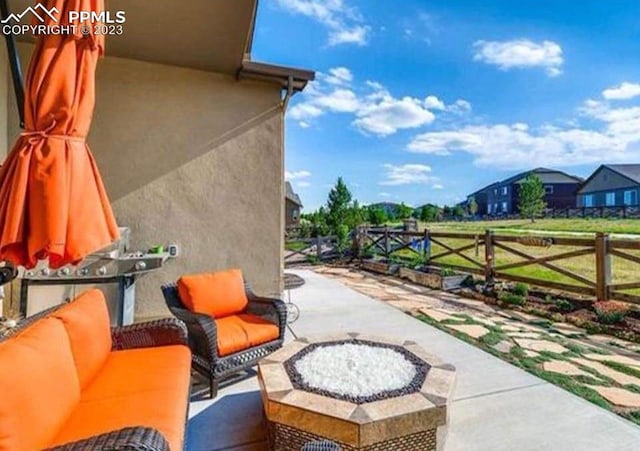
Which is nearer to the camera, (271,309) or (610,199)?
(271,309)

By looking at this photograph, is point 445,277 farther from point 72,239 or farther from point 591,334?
point 72,239

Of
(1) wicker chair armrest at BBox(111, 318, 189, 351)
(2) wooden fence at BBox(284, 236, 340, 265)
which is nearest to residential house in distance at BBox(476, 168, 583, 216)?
(2) wooden fence at BBox(284, 236, 340, 265)

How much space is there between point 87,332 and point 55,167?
3.70 feet

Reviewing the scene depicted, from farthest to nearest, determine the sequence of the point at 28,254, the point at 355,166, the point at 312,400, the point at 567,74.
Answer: the point at 355,166, the point at 567,74, the point at 312,400, the point at 28,254

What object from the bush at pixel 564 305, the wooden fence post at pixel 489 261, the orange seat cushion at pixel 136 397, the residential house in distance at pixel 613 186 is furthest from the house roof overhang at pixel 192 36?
the residential house in distance at pixel 613 186

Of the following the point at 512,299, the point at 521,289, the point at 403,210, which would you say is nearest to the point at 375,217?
the point at 403,210

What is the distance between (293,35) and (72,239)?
757cm

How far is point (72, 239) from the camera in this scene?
5.62 ft

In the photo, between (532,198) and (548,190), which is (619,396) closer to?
(532,198)

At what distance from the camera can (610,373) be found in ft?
11.6

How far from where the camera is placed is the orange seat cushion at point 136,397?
1.74m

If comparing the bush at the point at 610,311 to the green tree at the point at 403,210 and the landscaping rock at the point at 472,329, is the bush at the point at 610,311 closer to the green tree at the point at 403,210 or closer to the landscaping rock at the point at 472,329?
the landscaping rock at the point at 472,329

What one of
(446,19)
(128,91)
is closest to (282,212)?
(128,91)

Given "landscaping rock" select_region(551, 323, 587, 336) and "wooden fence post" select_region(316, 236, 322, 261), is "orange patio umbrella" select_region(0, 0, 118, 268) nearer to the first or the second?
"landscaping rock" select_region(551, 323, 587, 336)
